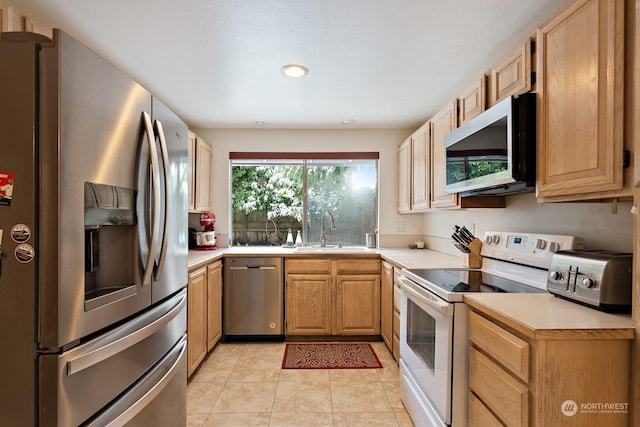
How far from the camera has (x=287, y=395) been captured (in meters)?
2.39

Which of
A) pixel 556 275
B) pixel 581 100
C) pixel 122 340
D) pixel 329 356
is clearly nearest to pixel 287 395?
pixel 329 356

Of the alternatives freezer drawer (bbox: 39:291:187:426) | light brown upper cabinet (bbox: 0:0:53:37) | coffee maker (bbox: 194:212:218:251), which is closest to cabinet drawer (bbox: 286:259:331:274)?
coffee maker (bbox: 194:212:218:251)

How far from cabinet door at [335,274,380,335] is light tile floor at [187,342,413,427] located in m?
0.38

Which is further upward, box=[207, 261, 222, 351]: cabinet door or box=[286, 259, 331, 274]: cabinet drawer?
box=[286, 259, 331, 274]: cabinet drawer

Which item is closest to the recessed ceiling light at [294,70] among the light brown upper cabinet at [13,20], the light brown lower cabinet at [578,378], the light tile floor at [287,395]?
the light brown upper cabinet at [13,20]

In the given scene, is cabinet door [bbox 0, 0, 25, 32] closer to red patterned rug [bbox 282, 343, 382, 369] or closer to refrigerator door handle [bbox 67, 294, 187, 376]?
refrigerator door handle [bbox 67, 294, 187, 376]

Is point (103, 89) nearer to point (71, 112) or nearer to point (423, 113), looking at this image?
point (71, 112)

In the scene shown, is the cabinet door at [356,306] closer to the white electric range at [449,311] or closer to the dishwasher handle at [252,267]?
the dishwasher handle at [252,267]

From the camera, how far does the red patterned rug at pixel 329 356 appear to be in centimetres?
286

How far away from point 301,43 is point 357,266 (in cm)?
212

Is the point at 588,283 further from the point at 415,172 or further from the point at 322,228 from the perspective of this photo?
the point at 322,228

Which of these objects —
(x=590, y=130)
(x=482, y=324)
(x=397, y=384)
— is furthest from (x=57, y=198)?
(x=397, y=384)

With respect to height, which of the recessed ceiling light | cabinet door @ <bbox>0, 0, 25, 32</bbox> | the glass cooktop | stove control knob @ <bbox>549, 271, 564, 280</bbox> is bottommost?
the glass cooktop

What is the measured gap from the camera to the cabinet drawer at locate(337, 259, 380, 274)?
339 centimetres
